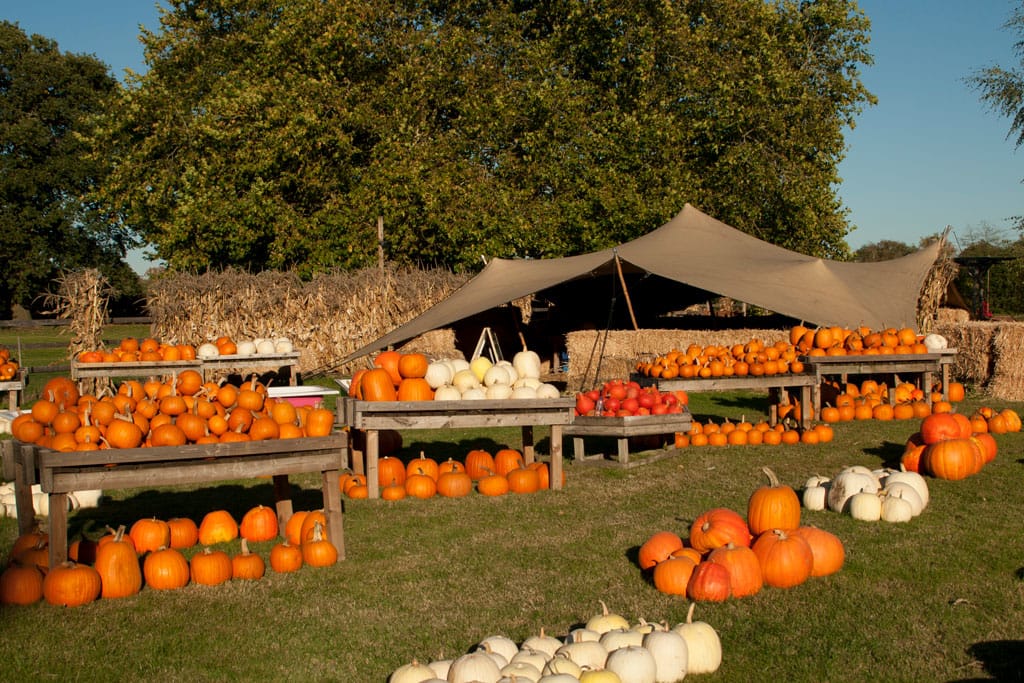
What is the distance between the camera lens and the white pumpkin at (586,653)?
372 centimetres

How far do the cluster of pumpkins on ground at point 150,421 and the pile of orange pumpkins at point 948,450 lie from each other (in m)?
5.04

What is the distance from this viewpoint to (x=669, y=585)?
5156 millimetres

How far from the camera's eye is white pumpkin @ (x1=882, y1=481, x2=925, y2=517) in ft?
21.9

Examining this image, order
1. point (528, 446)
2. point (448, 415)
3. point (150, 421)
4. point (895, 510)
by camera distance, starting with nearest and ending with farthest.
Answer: point (150, 421), point (895, 510), point (448, 415), point (528, 446)

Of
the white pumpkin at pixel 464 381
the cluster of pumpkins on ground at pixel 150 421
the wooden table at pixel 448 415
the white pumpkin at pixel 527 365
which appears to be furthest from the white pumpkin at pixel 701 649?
the white pumpkin at pixel 527 365

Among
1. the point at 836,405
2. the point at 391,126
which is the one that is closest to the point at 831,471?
the point at 836,405

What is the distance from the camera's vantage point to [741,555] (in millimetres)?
5145

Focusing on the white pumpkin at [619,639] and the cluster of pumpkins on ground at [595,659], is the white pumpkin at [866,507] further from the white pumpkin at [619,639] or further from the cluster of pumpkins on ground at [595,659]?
the white pumpkin at [619,639]

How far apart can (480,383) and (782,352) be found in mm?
5242

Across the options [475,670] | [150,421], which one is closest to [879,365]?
[150,421]

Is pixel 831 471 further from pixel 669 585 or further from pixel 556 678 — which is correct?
pixel 556 678

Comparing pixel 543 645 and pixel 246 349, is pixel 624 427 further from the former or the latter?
pixel 246 349

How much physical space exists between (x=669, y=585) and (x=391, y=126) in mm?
22752

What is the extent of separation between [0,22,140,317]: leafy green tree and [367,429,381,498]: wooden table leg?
115ft
